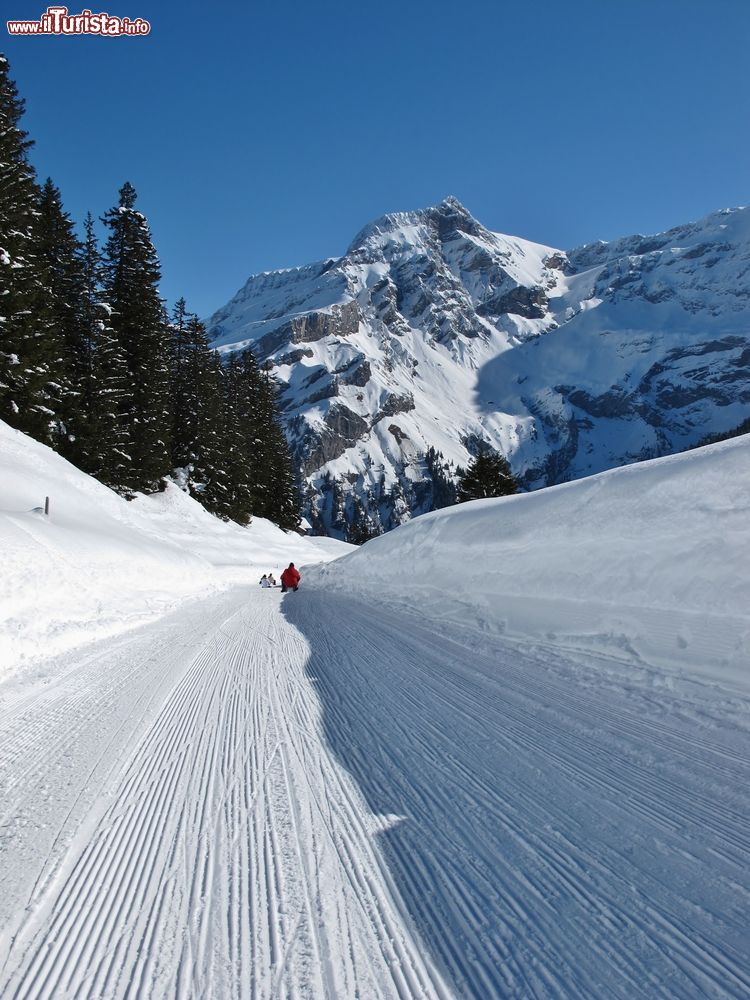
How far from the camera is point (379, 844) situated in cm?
267

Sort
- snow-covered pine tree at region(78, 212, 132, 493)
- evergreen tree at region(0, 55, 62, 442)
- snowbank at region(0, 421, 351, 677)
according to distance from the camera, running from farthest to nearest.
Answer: snow-covered pine tree at region(78, 212, 132, 493) → evergreen tree at region(0, 55, 62, 442) → snowbank at region(0, 421, 351, 677)

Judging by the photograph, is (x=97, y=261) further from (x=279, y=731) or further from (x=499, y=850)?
(x=499, y=850)

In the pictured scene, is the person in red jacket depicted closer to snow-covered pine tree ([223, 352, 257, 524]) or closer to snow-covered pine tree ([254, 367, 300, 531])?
snow-covered pine tree ([223, 352, 257, 524])

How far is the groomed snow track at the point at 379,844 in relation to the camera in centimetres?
189

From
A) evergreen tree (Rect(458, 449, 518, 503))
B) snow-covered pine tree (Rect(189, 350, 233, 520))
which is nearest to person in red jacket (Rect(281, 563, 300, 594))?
snow-covered pine tree (Rect(189, 350, 233, 520))

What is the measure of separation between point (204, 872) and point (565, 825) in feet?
5.73

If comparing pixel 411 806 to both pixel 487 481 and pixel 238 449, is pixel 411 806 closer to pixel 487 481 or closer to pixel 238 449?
pixel 487 481

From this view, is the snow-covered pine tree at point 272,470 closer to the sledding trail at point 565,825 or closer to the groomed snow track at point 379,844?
the groomed snow track at point 379,844

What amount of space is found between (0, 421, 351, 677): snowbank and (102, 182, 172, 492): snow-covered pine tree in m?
2.66

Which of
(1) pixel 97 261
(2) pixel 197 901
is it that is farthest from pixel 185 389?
(2) pixel 197 901

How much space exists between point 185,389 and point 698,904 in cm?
3976

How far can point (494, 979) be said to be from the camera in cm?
184

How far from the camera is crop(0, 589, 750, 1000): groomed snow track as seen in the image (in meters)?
1.89

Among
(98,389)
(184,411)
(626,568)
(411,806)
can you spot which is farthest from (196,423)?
(411,806)
